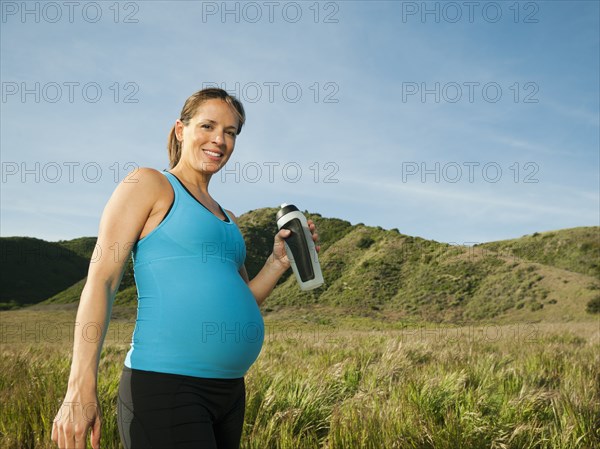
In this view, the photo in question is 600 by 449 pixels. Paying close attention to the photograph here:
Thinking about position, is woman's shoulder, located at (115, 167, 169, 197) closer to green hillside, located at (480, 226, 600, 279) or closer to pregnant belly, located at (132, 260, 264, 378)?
pregnant belly, located at (132, 260, 264, 378)

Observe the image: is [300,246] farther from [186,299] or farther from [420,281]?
[420,281]

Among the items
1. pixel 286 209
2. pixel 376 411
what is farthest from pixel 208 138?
pixel 376 411

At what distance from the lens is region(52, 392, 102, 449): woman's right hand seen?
1630 millimetres

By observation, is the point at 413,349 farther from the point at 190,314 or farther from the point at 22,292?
the point at 22,292

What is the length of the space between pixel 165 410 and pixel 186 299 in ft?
1.28

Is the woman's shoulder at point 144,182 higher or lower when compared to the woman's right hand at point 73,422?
higher

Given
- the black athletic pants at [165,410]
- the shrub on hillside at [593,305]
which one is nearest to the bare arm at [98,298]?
the black athletic pants at [165,410]

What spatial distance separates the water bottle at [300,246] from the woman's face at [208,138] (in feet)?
1.87

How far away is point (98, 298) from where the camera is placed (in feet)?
5.71

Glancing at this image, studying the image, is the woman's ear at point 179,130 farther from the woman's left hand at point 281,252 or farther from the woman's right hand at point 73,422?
the woman's right hand at point 73,422

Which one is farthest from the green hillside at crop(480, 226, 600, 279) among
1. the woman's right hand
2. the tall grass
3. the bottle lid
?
the woman's right hand

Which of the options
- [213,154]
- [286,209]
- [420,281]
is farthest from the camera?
[420,281]

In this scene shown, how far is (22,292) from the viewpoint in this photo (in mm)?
58969

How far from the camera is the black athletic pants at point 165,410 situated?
5.72 ft
